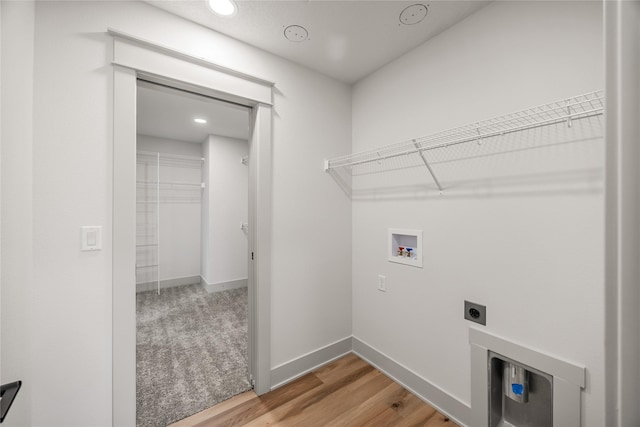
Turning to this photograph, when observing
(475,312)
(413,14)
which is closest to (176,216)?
(413,14)

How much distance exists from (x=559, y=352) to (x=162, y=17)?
8.83ft

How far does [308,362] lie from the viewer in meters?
2.06

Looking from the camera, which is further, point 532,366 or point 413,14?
point 413,14

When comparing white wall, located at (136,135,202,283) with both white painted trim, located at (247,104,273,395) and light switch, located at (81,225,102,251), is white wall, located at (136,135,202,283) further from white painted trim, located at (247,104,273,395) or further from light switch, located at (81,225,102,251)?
light switch, located at (81,225,102,251)

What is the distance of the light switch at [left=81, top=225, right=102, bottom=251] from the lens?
126 cm

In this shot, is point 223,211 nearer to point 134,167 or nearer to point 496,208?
point 134,167

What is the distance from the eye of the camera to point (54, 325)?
1.21 m

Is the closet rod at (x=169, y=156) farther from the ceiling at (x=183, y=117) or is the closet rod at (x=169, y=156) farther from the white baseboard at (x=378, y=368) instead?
the white baseboard at (x=378, y=368)

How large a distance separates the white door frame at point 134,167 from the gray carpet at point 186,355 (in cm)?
32

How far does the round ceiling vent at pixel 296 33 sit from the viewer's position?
1.63 meters

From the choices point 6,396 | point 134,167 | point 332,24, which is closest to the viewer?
point 6,396

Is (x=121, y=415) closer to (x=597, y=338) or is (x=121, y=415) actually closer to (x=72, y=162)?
(x=72, y=162)

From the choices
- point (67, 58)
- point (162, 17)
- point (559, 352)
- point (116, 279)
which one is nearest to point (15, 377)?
point (116, 279)

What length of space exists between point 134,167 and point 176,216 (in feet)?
10.7
